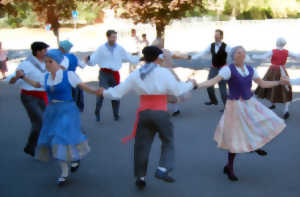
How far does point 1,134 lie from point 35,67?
2.85m

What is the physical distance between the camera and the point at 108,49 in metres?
8.64

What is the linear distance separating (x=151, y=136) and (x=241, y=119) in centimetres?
125

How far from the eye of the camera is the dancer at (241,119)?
5371 mm

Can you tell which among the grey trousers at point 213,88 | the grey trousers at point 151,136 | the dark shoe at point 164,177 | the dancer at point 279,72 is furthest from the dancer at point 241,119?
the grey trousers at point 213,88

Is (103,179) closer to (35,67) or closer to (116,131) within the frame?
(35,67)

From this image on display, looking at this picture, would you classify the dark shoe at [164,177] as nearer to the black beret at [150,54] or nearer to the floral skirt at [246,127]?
the floral skirt at [246,127]

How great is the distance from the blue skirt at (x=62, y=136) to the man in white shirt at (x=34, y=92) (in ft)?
2.80

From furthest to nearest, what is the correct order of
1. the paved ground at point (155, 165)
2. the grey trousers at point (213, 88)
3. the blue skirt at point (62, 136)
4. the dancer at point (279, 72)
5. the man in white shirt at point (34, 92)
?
1. the grey trousers at point (213, 88)
2. the dancer at point (279, 72)
3. the man in white shirt at point (34, 92)
4. the paved ground at point (155, 165)
5. the blue skirt at point (62, 136)

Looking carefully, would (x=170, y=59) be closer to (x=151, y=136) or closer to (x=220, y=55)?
(x=151, y=136)

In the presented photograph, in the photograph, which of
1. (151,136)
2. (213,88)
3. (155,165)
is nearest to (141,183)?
(151,136)

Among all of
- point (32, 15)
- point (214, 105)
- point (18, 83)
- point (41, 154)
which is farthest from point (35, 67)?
point (32, 15)

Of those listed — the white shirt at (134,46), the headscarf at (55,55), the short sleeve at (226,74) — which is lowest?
the white shirt at (134,46)

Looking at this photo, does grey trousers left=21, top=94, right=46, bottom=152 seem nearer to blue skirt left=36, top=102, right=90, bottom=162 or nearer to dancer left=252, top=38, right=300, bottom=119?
blue skirt left=36, top=102, right=90, bottom=162

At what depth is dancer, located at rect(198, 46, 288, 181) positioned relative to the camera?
537cm
